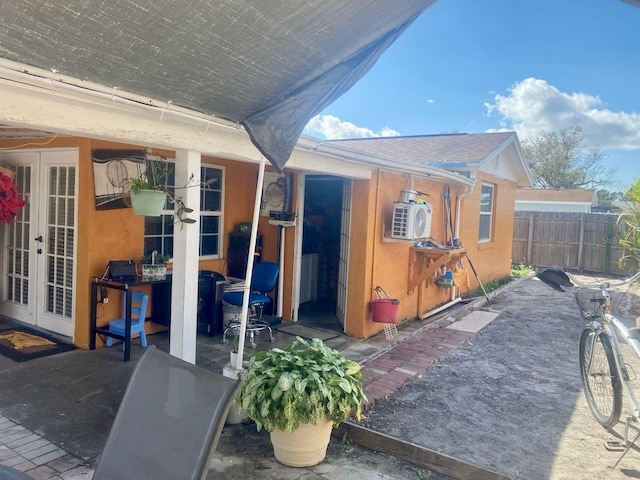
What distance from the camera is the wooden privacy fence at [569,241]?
1350 centimetres

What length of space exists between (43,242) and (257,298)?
255cm

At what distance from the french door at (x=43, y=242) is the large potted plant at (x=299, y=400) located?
10.2 ft

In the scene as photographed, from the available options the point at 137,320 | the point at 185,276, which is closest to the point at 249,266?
the point at 185,276

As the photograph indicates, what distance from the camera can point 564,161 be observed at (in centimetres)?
3175

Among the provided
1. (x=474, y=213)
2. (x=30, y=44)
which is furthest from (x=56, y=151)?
(x=474, y=213)

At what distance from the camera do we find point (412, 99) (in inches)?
976

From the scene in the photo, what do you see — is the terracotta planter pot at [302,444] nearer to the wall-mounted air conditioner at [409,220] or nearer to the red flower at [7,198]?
the wall-mounted air conditioner at [409,220]

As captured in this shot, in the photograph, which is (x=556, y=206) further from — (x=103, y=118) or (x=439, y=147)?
(x=103, y=118)

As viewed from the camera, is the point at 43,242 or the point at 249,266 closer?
the point at 249,266

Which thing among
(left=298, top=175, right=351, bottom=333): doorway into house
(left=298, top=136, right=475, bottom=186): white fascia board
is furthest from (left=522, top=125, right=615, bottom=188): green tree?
(left=298, top=175, right=351, bottom=333): doorway into house

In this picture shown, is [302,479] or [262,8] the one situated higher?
[262,8]

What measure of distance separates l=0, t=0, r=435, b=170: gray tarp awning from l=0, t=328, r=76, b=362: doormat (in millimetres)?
3359

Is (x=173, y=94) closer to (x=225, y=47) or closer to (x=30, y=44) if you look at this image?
(x=225, y=47)

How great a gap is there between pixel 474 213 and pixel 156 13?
8412 millimetres
